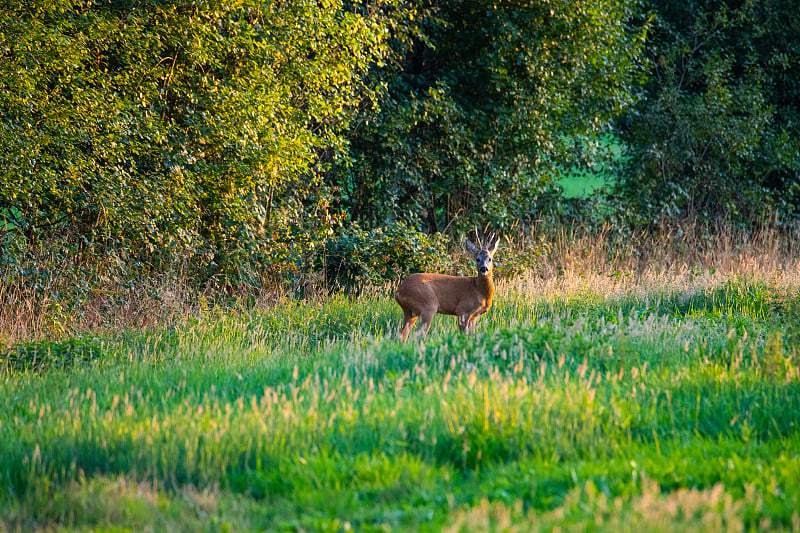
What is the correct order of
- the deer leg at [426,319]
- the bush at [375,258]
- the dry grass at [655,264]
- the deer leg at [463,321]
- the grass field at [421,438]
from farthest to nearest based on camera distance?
1. the bush at [375,258]
2. the dry grass at [655,264]
3. the deer leg at [463,321]
4. the deer leg at [426,319]
5. the grass field at [421,438]

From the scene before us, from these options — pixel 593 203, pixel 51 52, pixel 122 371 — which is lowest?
pixel 122 371

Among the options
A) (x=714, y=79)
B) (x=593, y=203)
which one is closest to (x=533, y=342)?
(x=593, y=203)

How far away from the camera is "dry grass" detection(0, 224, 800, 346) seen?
1013 centimetres

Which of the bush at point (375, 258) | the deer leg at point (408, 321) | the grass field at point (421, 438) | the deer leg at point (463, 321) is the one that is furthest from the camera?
the bush at point (375, 258)

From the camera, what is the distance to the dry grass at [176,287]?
399 inches

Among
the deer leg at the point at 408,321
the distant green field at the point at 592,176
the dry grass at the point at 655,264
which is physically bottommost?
the deer leg at the point at 408,321

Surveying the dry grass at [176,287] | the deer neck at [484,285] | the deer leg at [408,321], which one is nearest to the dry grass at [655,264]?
the dry grass at [176,287]

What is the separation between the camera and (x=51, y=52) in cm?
1017

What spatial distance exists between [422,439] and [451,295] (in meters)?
4.89

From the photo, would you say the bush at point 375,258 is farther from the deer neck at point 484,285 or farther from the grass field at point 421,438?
the grass field at point 421,438

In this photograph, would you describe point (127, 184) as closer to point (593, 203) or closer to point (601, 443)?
point (601, 443)

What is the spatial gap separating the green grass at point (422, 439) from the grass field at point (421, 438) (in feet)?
0.05

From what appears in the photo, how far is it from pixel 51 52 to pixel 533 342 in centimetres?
702

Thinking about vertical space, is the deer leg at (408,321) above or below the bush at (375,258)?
below
